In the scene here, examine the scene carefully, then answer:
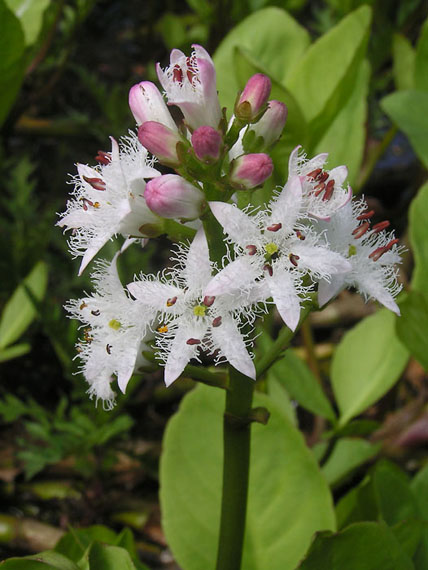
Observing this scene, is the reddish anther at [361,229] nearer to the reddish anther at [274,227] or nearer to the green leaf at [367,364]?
the reddish anther at [274,227]

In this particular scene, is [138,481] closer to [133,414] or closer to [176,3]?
[133,414]

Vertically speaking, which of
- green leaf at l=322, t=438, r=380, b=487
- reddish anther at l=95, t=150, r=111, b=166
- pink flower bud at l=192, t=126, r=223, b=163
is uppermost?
pink flower bud at l=192, t=126, r=223, b=163

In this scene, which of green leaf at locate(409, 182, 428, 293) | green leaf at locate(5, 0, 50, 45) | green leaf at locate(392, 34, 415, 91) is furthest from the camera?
green leaf at locate(392, 34, 415, 91)

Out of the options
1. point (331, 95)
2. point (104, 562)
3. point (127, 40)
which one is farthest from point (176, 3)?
point (104, 562)

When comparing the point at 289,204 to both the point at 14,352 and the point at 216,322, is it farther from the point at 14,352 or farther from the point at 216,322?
the point at 14,352

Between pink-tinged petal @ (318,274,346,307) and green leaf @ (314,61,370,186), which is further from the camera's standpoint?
green leaf @ (314,61,370,186)

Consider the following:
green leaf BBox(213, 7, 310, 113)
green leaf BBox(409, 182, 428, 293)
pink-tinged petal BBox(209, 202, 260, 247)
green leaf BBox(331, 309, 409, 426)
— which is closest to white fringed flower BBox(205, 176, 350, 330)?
pink-tinged petal BBox(209, 202, 260, 247)

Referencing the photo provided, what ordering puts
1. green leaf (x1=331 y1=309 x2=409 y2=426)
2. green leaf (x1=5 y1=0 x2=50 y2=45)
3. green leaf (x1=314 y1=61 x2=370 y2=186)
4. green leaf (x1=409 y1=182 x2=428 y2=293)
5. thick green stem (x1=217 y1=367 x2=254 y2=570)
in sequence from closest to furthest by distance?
thick green stem (x1=217 y1=367 x2=254 y2=570), green leaf (x1=409 y1=182 x2=428 y2=293), green leaf (x1=331 y1=309 x2=409 y2=426), green leaf (x1=314 y1=61 x2=370 y2=186), green leaf (x1=5 y1=0 x2=50 y2=45)

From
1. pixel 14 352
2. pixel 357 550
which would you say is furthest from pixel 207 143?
pixel 14 352

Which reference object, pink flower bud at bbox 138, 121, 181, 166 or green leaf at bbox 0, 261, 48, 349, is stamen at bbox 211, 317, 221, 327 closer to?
pink flower bud at bbox 138, 121, 181, 166
